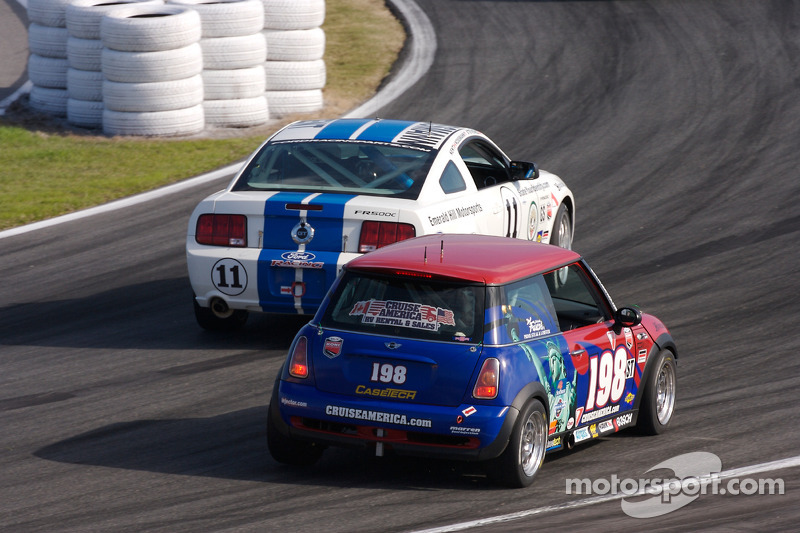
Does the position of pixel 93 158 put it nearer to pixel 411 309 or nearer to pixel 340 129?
pixel 340 129

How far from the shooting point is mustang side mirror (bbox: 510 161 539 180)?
35.3 ft

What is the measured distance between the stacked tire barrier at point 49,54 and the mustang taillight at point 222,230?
9727 mm

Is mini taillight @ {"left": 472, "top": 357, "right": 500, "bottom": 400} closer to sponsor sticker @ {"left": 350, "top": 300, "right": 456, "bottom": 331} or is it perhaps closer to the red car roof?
sponsor sticker @ {"left": 350, "top": 300, "right": 456, "bottom": 331}

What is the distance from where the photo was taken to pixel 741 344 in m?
9.76

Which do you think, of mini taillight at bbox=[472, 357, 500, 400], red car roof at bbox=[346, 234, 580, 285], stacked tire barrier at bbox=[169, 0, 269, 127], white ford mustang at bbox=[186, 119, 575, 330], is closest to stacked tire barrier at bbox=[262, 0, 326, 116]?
stacked tire barrier at bbox=[169, 0, 269, 127]

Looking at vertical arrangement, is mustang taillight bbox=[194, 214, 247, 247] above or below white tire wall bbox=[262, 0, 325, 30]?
above

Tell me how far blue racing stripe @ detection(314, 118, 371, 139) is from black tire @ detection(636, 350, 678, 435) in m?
3.46

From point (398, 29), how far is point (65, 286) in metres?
13.2

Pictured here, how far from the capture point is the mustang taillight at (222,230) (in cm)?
945

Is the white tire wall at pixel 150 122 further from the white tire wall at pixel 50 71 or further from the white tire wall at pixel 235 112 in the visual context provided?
the white tire wall at pixel 50 71

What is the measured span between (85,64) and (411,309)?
484 inches

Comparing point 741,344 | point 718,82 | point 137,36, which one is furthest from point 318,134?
point 718,82

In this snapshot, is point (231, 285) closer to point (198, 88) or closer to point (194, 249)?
point (194, 249)

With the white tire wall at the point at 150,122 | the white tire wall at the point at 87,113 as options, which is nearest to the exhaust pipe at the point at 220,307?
the white tire wall at the point at 150,122
